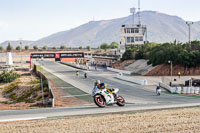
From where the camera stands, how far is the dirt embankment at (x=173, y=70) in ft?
200

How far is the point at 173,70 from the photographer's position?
61.8m

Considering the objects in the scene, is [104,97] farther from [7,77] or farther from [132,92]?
[7,77]

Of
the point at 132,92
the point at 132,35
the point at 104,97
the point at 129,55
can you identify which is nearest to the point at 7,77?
the point at 132,92

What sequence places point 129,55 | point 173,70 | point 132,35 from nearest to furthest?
point 173,70
point 129,55
point 132,35

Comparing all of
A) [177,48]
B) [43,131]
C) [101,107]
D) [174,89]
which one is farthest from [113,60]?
[43,131]

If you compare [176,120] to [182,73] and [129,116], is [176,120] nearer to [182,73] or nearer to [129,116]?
[129,116]

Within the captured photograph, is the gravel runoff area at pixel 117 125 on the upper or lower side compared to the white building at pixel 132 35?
lower

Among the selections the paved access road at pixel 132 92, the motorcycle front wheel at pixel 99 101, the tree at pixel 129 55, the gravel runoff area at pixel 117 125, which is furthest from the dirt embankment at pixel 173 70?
the gravel runoff area at pixel 117 125

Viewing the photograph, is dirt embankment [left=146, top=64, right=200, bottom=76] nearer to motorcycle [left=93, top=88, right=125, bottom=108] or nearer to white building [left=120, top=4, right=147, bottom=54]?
white building [left=120, top=4, right=147, bottom=54]

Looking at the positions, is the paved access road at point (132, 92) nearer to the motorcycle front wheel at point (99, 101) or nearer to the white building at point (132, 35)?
the motorcycle front wheel at point (99, 101)

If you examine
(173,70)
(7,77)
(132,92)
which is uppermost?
(173,70)

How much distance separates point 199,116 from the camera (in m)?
13.6

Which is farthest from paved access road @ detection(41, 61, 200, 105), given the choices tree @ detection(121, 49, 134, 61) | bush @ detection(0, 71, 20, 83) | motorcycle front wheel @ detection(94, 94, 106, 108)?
tree @ detection(121, 49, 134, 61)

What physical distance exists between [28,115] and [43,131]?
4.37 metres
